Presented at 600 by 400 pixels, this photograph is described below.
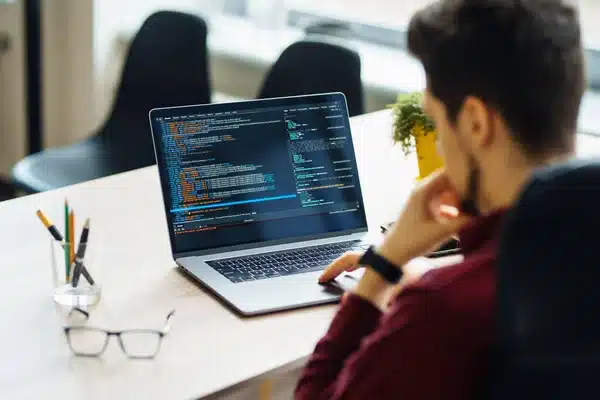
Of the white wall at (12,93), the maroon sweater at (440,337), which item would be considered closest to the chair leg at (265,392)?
the maroon sweater at (440,337)

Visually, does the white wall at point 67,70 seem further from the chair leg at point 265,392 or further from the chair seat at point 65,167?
the chair leg at point 265,392

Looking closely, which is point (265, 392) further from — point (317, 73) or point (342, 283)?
point (317, 73)

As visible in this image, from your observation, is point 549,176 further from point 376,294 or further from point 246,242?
point 246,242

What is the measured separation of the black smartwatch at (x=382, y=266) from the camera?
4.20 ft

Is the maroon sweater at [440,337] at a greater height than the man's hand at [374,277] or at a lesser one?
greater

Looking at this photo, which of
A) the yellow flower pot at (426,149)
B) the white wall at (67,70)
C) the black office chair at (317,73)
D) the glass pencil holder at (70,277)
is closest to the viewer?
the glass pencil holder at (70,277)

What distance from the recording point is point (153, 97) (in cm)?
314

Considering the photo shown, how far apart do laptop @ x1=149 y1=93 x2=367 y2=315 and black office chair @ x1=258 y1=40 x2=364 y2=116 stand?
945mm

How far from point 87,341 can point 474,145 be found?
619 mm

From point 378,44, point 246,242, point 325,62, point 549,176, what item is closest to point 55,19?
point 378,44

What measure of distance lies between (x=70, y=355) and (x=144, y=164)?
1764mm

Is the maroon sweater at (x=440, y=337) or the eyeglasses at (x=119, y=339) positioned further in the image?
the eyeglasses at (x=119, y=339)

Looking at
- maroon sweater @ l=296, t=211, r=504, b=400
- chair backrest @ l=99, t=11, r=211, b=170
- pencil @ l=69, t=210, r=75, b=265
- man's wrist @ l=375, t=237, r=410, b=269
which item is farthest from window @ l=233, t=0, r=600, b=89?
maroon sweater @ l=296, t=211, r=504, b=400

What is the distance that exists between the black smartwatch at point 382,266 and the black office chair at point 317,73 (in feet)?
4.70
